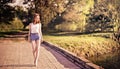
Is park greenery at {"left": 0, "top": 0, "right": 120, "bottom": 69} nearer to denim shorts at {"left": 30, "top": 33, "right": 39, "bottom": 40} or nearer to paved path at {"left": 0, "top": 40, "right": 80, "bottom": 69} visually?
paved path at {"left": 0, "top": 40, "right": 80, "bottom": 69}

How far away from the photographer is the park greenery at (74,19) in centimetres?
2946

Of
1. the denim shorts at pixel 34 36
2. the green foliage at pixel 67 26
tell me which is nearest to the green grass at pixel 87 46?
the green foliage at pixel 67 26

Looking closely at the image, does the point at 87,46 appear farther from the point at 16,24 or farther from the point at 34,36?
the point at 34,36

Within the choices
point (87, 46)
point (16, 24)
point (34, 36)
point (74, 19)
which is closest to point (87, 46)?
point (87, 46)

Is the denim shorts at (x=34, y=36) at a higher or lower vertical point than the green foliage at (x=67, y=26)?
higher

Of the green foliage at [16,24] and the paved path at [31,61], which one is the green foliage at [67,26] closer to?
the green foliage at [16,24]

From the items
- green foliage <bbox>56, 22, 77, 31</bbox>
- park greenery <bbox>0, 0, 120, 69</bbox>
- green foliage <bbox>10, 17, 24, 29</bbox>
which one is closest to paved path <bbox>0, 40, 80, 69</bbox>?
park greenery <bbox>0, 0, 120, 69</bbox>

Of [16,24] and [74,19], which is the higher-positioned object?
[74,19]

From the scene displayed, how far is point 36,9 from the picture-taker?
30969mm

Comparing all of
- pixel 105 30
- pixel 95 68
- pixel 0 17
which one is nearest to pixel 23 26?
pixel 0 17

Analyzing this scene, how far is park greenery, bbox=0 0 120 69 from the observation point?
2946 centimetres

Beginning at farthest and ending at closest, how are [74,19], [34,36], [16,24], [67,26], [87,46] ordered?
[67,26], [74,19], [16,24], [87,46], [34,36]

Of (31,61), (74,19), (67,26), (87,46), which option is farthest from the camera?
(67,26)

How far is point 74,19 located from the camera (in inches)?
1437
